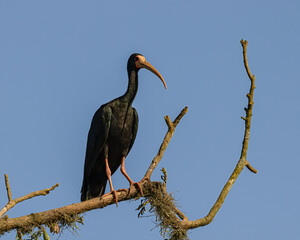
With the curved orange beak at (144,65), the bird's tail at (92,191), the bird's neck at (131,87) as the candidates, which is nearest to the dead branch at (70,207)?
the bird's tail at (92,191)

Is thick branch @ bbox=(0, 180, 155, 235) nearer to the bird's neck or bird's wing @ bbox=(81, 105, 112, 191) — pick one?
bird's wing @ bbox=(81, 105, 112, 191)

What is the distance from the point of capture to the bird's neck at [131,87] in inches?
364

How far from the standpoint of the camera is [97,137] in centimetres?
891

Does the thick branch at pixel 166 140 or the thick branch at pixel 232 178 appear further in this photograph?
the thick branch at pixel 166 140

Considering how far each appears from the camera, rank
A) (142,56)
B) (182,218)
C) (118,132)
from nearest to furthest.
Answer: (182,218)
(118,132)
(142,56)

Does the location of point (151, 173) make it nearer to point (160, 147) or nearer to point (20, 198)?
point (160, 147)

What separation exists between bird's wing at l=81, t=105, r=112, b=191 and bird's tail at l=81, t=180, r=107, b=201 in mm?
72

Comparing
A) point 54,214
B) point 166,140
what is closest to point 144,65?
point 166,140

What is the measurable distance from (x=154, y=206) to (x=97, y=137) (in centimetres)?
205

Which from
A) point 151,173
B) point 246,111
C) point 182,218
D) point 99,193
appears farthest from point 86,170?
point 246,111

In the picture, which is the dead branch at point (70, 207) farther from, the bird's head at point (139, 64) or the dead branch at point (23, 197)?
the bird's head at point (139, 64)

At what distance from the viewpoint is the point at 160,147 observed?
7418 mm

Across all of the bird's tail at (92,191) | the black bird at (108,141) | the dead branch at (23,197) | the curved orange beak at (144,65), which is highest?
the curved orange beak at (144,65)

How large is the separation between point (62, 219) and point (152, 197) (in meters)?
1.20
